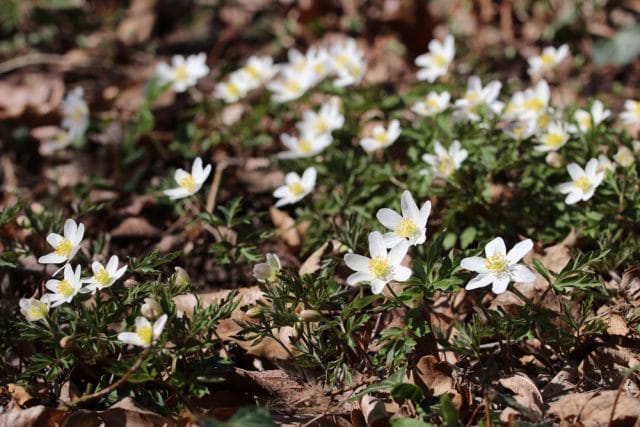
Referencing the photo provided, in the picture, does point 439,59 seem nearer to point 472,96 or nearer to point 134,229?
point 472,96

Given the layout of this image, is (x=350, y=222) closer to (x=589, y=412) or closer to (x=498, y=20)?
(x=589, y=412)

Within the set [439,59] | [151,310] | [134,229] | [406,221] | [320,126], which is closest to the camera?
[151,310]

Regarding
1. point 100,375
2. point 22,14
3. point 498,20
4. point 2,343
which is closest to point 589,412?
point 100,375

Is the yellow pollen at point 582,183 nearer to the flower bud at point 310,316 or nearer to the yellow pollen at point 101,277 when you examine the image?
the flower bud at point 310,316

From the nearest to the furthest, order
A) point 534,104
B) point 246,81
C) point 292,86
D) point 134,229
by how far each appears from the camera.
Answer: point 534,104 → point 134,229 → point 292,86 → point 246,81

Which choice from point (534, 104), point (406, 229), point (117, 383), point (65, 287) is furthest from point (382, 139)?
point (117, 383)

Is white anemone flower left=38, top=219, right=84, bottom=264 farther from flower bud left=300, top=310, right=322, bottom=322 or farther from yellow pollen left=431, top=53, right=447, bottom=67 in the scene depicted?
yellow pollen left=431, top=53, right=447, bottom=67

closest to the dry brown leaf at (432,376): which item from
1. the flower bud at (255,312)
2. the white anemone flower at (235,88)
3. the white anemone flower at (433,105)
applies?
the flower bud at (255,312)
